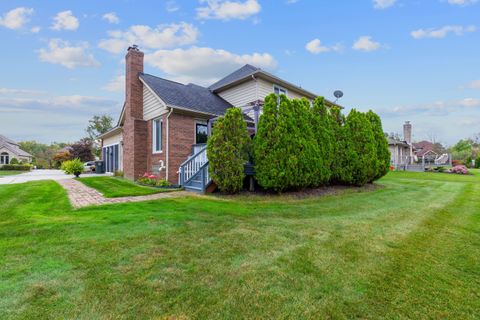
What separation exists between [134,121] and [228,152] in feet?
23.5

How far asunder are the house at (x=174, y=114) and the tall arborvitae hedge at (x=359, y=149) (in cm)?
446

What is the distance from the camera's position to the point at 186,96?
1301cm

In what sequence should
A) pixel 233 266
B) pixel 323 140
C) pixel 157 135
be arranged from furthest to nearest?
1. pixel 157 135
2. pixel 323 140
3. pixel 233 266

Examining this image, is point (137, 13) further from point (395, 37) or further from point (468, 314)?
point (468, 314)

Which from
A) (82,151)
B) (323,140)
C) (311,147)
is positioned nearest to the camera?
(311,147)

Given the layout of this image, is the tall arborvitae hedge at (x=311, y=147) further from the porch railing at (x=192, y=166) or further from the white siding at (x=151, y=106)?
the white siding at (x=151, y=106)

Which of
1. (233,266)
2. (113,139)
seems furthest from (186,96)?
(233,266)

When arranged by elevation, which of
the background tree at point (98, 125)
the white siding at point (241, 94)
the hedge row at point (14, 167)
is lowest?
the hedge row at point (14, 167)

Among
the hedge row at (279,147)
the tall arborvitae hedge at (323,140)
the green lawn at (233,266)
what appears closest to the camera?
the green lawn at (233,266)

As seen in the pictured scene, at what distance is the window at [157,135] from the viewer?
12.0 m

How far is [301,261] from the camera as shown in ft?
10.5

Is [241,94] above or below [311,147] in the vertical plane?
above

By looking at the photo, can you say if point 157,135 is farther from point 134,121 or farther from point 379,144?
point 379,144

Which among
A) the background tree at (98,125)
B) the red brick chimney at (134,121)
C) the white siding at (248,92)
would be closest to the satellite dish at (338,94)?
the white siding at (248,92)
